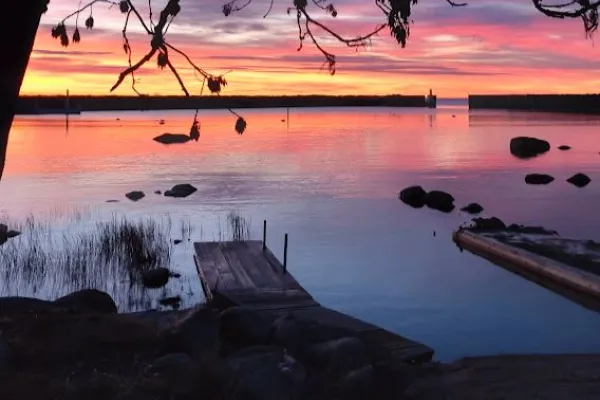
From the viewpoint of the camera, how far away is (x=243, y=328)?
1028 centimetres

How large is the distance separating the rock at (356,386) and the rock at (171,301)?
886cm

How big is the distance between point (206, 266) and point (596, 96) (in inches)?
7684

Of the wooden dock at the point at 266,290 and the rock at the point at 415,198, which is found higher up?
the wooden dock at the point at 266,290

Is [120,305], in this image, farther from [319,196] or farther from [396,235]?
[319,196]

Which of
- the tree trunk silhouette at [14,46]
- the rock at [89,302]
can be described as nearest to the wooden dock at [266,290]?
the rock at [89,302]

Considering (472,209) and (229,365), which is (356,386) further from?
(472,209)

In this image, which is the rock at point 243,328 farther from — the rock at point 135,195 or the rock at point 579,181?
the rock at point 579,181

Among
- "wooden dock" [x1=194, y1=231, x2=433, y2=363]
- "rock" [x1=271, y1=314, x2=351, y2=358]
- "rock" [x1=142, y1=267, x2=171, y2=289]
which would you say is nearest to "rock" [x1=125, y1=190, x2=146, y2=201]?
"wooden dock" [x1=194, y1=231, x2=433, y2=363]

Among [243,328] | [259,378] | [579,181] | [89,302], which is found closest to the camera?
[259,378]

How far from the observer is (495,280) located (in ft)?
66.8

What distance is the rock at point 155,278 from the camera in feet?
60.8

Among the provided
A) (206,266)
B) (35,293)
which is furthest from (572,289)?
(35,293)

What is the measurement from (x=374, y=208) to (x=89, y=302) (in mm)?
22801

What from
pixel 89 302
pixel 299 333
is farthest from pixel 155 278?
pixel 299 333
